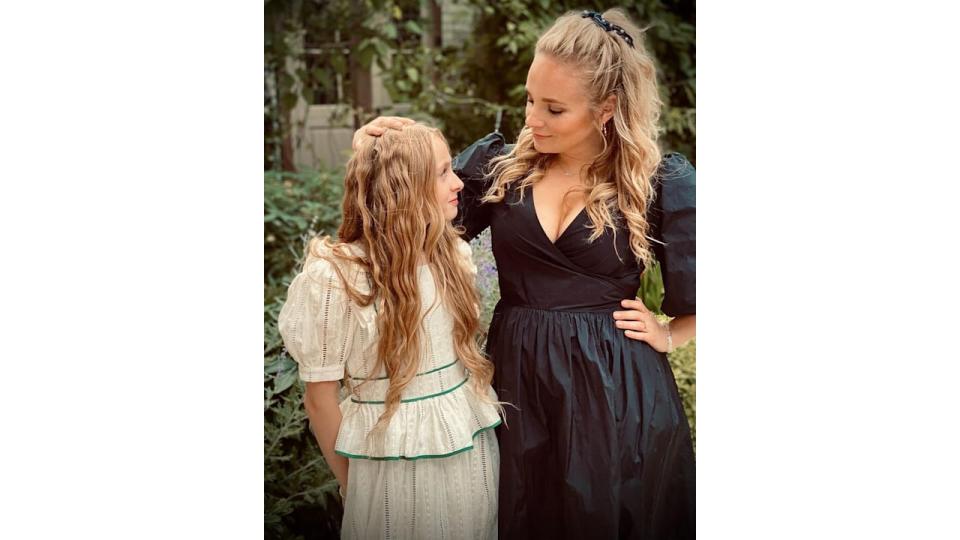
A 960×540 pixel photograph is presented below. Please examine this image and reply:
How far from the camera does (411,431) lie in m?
1.80

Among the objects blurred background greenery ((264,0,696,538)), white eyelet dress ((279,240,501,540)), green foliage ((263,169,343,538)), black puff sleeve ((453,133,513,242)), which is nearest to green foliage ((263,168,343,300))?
blurred background greenery ((264,0,696,538))

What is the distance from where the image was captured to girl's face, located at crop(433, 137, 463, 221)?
5.90 feet

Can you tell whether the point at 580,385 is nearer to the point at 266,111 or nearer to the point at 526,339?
the point at 526,339

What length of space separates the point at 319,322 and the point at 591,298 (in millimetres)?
560

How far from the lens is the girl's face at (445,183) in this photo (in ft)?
5.90

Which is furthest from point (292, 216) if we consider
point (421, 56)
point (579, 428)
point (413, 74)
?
point (579, 428)

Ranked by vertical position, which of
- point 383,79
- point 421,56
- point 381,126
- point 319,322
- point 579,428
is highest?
point 421,56

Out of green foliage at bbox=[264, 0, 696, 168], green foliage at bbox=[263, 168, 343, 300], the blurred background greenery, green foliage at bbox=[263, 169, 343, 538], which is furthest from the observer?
green foliage at bbox=[264, 0, 696, 168]

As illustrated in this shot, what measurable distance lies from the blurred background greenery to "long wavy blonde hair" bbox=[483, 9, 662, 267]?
5.36ft

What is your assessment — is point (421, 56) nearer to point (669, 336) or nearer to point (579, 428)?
point (669, 336)

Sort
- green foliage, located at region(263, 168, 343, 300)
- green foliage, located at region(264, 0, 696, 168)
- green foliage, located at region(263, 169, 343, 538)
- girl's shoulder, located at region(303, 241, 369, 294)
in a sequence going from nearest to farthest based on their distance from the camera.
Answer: girl's shoulder, located at region(303, 241, 369, 294) < green foliage, located at region(263, 169, 343, 538) < green foliage, located at region(263, 168, 343, 300) < green foliage, located at region(264, 0, 696, 168)

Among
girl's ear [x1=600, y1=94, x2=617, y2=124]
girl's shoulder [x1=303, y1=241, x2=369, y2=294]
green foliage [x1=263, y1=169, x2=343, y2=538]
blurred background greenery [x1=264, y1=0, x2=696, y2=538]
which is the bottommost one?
green foliage [x1=263, y1=169, x2=343, y2=538]

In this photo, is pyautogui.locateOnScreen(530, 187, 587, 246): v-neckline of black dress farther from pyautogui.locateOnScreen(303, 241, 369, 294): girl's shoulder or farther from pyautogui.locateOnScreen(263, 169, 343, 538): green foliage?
pyautogui.locateOnScreen(263, 169, 343, 538): green foliage
